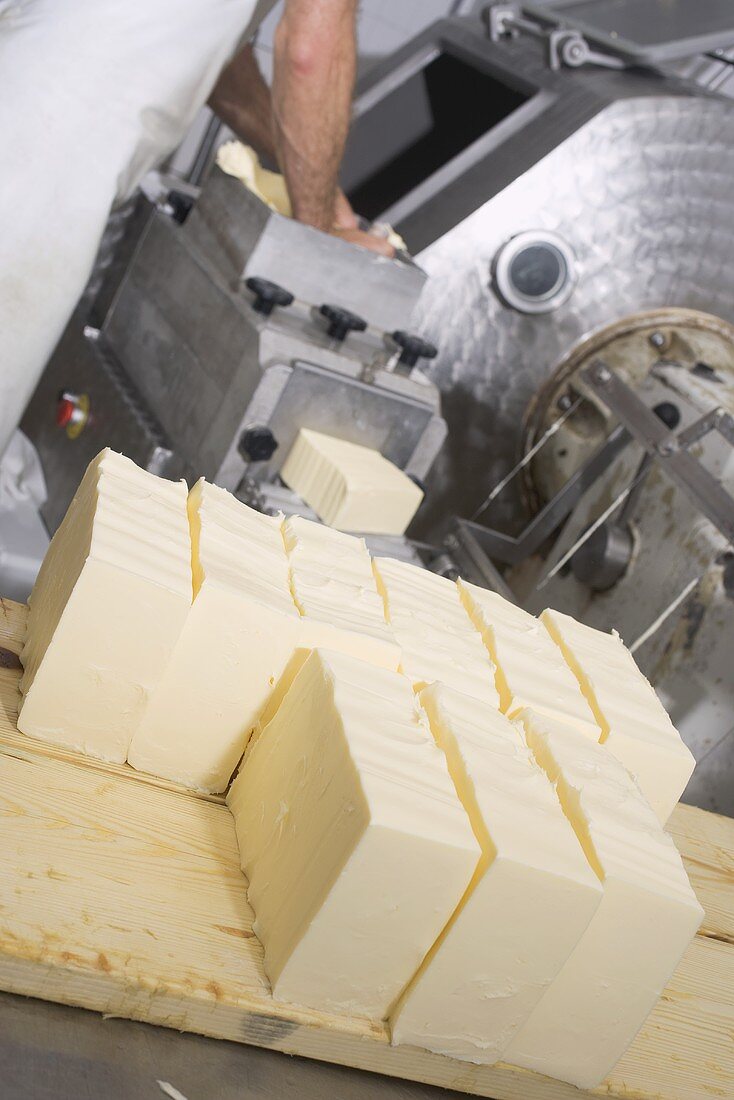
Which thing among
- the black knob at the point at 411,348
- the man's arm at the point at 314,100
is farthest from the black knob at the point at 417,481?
the man's arm at the point at 314,100

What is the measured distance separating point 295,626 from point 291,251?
3.96 ft

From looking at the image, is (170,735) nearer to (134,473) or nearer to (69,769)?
(69,769)

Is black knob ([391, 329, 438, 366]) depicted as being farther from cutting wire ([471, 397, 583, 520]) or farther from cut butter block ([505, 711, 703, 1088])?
cut butter block ([505, 711, 703, 1088])

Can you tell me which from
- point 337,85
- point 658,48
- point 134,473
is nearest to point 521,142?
point 658,48

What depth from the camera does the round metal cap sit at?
268cm

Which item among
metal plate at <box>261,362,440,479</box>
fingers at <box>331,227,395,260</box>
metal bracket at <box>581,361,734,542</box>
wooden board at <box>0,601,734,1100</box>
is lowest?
wooden board at <box>0,601,734,1100</box>

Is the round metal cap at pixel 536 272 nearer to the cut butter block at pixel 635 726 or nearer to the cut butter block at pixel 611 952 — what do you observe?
the cut butter block at pixel 635 726

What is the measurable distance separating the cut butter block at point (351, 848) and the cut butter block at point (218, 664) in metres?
0.06

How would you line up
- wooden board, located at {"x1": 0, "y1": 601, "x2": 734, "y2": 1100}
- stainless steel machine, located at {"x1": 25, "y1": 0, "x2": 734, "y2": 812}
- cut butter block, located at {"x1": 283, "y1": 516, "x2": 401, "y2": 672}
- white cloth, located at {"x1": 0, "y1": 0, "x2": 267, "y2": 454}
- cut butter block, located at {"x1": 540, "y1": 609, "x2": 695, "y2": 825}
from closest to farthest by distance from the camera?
wooden board, located at {"x1": 0, "y1": 601, "x2": 734, "y2": 1100} < cut butter block, located at {"x1": 283, "y1": 516, "x2": 401, "y2": 672} < cut butter block, located at {"x1": 540, "y1": 609, "x2": 695, "y2": 825} < white cloth, located at {"x1": 0, "y1": 0, "x2": 267, "y2": 454} < stainless steel machine, located at {"x1": 25, "y1": 0, "x2": 734, "y2": 812}

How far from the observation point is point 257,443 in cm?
190

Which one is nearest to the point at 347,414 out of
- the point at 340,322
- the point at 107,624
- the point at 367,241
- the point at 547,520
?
the point at 340,322

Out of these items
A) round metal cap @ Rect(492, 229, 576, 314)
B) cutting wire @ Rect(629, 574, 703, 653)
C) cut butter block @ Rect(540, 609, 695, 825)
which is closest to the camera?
cut butter block @ Rect(540, 609, 695, 825)

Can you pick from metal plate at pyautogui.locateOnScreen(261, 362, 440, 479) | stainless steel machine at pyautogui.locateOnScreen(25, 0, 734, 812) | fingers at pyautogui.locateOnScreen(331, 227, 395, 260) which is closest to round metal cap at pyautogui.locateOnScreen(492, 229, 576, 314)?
stainless steel machine at pyautogui.locateOnScreen(25, 0, 734, 812)

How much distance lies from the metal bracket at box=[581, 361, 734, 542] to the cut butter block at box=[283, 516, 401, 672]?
3.41 feet
